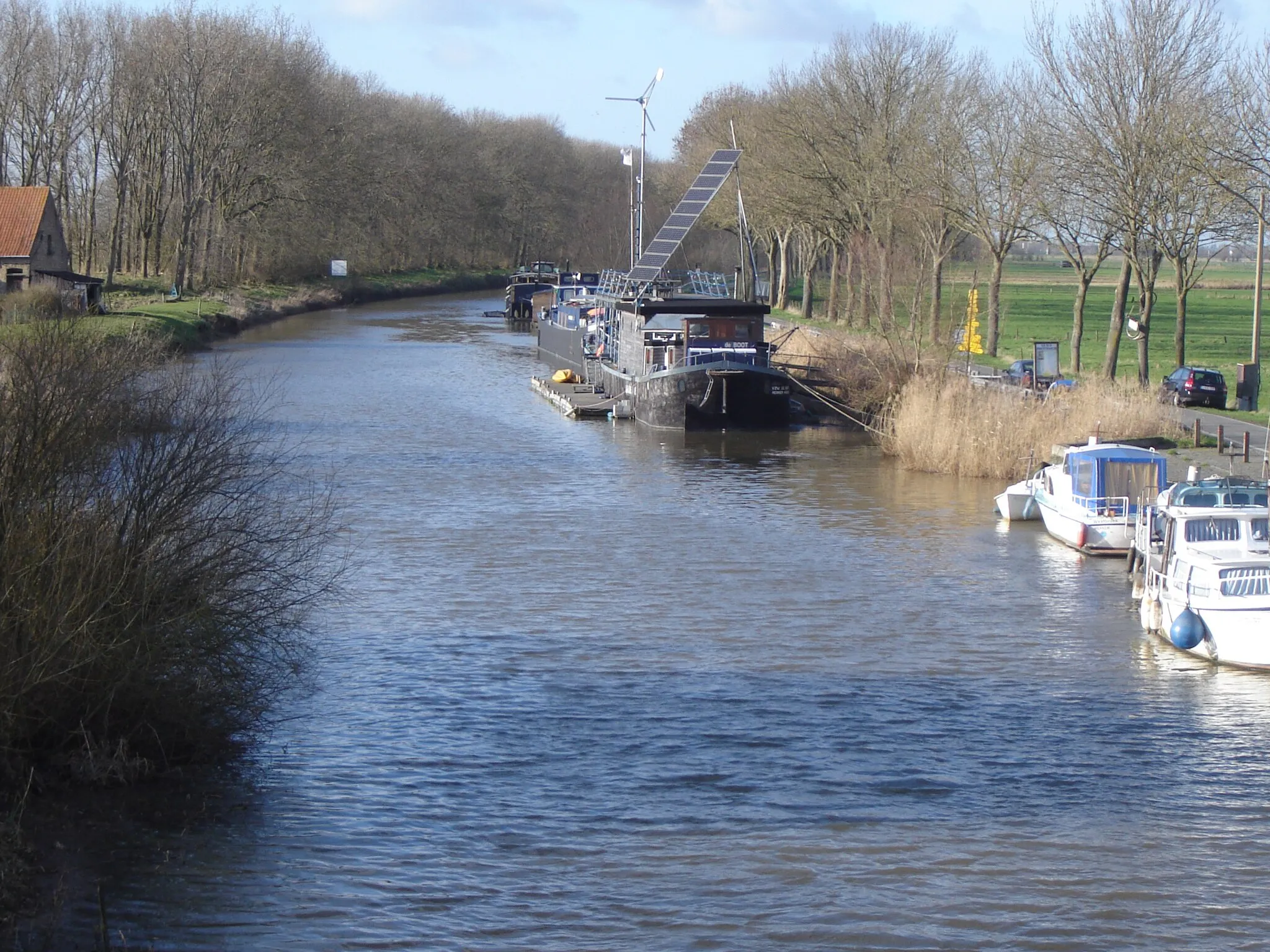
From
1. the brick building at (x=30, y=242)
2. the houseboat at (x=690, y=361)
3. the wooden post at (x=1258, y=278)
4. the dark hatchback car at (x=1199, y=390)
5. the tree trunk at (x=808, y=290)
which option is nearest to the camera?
the wooden post at (x=1258, y=278)

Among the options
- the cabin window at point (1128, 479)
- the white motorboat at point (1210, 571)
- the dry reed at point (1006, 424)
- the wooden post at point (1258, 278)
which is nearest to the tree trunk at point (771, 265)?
the wooden post at point (1258, 278)

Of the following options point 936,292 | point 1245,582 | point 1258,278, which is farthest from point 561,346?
point 1245,582

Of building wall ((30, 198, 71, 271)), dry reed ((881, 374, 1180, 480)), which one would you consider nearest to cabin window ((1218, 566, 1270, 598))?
dry reed ((881, 374, 1180, 480))

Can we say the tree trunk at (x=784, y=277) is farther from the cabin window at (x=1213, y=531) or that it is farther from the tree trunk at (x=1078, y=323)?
the cabin window at (x=1213, y=531)

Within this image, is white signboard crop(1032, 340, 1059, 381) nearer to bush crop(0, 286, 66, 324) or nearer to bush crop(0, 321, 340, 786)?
bush crop(0, 286, 66, 324)

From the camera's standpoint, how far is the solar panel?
4419cm

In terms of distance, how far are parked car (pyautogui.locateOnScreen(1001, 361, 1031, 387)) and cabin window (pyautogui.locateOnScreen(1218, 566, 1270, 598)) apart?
17.9 metres

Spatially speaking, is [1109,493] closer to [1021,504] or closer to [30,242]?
[1021,504]

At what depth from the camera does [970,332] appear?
43750 millimetres

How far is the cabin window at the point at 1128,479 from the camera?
23438 mm

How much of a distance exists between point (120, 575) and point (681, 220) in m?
35.0

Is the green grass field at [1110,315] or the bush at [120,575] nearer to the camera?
the bush at [120,575]

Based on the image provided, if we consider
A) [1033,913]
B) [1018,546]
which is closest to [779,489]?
Answer: [1018,546]

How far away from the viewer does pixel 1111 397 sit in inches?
1218
